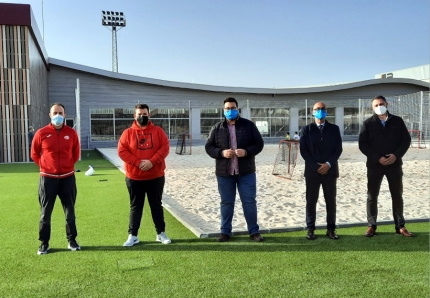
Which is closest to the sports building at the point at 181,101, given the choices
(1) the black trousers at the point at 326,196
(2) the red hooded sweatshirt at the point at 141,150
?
(2) the red hooded sweatshirt at the point at 141,150

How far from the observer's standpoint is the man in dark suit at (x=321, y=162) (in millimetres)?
5098

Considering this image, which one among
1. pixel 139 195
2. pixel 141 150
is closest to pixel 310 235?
pixel 139 195

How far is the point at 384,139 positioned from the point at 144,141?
305 cm

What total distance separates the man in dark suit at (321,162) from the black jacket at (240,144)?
657mm

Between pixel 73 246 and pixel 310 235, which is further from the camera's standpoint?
pixel 310 235

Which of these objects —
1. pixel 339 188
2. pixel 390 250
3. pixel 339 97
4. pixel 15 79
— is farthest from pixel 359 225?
pixel 339 97

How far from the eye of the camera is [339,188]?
9023 millimetres

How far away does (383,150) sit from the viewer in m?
5.17

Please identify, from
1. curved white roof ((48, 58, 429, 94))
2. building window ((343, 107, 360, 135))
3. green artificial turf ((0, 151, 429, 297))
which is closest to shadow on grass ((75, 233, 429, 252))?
green artificial turf ((0, 151, 429, 297))

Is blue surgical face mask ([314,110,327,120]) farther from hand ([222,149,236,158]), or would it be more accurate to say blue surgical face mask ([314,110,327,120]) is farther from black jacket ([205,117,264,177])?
hand ([222,149,236,158])

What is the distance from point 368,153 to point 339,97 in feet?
108

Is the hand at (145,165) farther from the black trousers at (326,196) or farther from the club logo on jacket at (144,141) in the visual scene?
the black trousers at (326,196)

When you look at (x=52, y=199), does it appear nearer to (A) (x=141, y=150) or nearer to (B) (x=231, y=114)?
(A) (x=141, y=150)

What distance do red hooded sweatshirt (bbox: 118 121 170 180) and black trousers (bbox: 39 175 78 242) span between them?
71 cm
